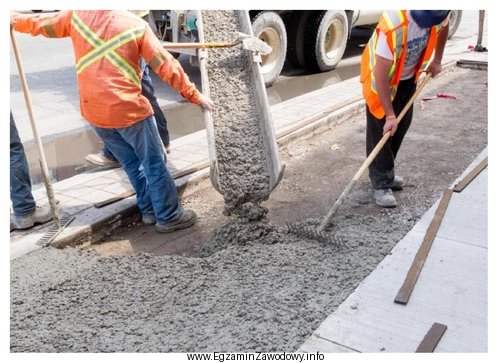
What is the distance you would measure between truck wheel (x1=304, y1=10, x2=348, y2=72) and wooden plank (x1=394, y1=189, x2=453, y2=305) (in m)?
4.68

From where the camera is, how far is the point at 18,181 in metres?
3.62

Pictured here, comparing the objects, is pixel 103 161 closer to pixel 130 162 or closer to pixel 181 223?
pixel 130 162

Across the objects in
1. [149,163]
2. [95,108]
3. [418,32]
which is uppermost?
[418,32]

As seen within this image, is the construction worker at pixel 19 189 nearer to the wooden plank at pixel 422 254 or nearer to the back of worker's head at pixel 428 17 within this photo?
the wooden plank at pixel 422 254

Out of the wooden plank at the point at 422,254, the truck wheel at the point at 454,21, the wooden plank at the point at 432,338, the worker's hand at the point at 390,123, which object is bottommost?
the wooden plank at the point at 432,338

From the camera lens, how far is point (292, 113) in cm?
609

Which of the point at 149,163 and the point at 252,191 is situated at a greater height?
the point at 149,163

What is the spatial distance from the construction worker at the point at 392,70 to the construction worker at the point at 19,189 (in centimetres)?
255

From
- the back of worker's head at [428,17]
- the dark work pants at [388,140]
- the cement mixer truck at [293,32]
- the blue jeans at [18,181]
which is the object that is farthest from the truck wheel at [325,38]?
the blue jeans at [18,181]

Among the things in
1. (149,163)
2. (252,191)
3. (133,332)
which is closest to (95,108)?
(149,163)

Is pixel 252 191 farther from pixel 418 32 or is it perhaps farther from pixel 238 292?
pixel 418 32

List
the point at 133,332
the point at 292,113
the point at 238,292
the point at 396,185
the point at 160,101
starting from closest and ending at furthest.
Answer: the point at 133,332 < the point at 238,292 < the point at 396,185 < the point at 292,113 < the point at 160,101

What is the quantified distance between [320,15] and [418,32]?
451 centimetres

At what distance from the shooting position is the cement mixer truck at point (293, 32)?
6543 millimetres
